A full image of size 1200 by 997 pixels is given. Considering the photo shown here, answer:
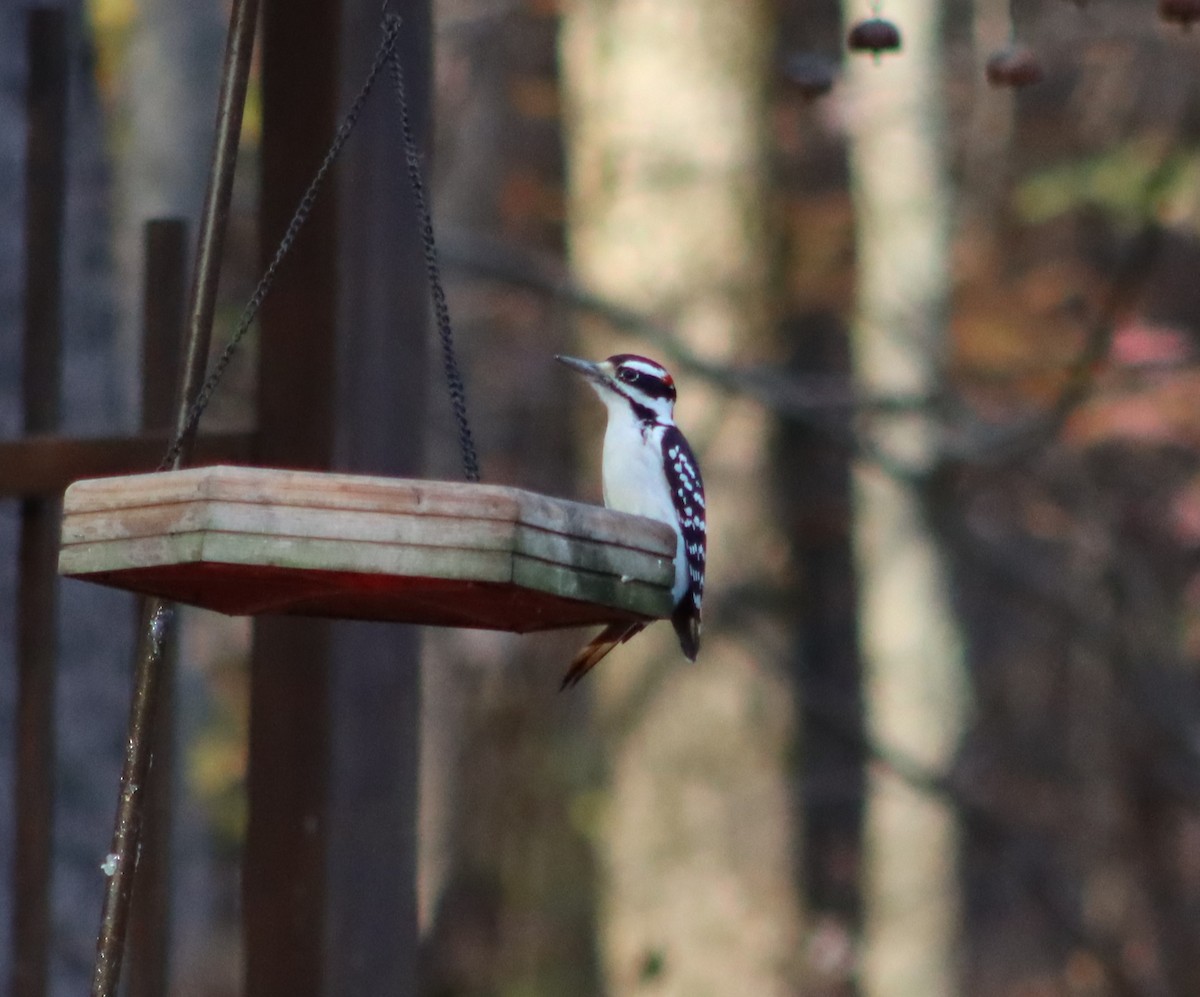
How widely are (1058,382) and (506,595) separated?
434 inches

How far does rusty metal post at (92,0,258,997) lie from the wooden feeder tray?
18 centimetres

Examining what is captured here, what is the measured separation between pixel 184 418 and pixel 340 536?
1.27 ft

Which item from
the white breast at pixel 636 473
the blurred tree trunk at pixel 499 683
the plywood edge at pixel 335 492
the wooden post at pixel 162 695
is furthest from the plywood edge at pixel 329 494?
the blurred tree trunk at pixel 499 683

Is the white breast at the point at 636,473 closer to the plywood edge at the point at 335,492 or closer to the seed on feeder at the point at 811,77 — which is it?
the seed on feeder at the point at 811,77

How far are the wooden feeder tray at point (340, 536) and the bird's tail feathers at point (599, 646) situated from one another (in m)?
0.56

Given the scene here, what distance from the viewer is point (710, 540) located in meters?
10.3

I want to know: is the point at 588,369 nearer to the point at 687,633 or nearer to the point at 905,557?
the point at 687,633

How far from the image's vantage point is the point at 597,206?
10.6 m

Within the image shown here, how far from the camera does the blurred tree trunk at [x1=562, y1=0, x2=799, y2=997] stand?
10.0 metres

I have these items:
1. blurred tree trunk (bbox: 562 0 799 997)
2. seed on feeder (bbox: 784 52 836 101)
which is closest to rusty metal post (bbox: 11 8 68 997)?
seed on feeder (bbox: 784 52 836 101)

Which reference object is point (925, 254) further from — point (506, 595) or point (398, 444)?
point (506, 595)

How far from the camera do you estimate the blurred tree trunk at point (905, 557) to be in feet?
41.0

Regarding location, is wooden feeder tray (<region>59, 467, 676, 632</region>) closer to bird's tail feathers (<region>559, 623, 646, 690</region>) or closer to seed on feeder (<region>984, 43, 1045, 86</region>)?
bird's tail feathers (<region>559, 623, 646, 690</region>)

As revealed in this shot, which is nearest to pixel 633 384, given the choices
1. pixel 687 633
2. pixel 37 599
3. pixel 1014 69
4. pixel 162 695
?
pixel 687 633
